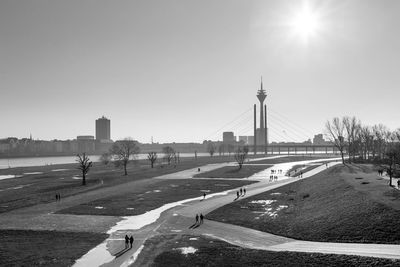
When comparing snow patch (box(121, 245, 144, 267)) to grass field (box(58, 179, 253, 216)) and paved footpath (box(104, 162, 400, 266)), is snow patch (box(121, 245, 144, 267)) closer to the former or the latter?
paved footpath (box(104, 162, 400, 266))

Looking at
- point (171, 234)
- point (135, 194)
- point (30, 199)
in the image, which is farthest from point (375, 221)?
point (30, 199)

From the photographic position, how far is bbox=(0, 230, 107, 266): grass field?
93.6ft

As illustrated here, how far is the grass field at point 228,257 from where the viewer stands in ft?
86.2

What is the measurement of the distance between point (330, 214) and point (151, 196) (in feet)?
109

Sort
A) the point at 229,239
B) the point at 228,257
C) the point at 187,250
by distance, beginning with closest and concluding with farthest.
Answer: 1. the point at 228,257
2. the point at 187,250
3. the point at 229,239

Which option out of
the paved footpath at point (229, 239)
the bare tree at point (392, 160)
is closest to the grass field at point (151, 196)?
the paved footpath at point (229, 239)

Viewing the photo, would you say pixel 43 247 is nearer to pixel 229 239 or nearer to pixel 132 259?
pixel 132 259

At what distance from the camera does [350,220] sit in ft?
115

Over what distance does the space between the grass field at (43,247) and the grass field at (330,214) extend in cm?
1649

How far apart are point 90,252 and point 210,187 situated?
1763 inches

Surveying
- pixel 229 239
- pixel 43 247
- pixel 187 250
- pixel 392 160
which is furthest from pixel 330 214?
pixel 392 160

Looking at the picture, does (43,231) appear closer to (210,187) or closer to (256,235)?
(256,235)

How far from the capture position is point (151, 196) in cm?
6238

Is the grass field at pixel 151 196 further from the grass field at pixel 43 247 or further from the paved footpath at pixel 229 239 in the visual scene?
the grass field at pixel 43 247
